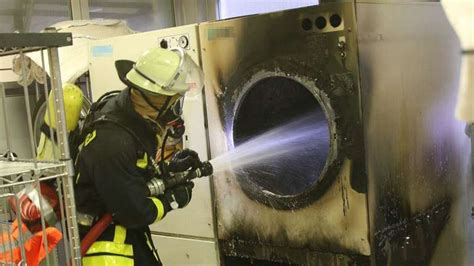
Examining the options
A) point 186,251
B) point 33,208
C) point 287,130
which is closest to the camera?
point 33,208

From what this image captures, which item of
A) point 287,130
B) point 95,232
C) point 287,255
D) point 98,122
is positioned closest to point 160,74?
point 98,122

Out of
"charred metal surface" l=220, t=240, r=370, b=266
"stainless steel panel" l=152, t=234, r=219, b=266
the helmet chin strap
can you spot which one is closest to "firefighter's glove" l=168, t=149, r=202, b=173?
the helmet chin strap

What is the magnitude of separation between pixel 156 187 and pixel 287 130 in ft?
2.62

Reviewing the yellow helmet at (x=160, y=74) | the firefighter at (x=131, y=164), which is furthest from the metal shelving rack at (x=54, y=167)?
the yellow helmet at (x=160, y=74)

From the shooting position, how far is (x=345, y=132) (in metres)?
2.07

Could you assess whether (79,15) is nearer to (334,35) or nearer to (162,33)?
(162,33)

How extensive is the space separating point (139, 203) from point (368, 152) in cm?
85

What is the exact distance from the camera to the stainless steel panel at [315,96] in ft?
6.75

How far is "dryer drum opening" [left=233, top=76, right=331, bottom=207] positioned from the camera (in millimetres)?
2330

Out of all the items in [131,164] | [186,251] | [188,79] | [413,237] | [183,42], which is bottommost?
[186,251]

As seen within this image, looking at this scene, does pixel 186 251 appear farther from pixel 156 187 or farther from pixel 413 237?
pixel 413 237

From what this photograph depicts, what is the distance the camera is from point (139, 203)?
1822 millimetres

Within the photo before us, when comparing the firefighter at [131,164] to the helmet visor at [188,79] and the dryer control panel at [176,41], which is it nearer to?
the helmet visor at [188,79]

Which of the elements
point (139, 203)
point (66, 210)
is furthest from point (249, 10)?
point (66, 210)
